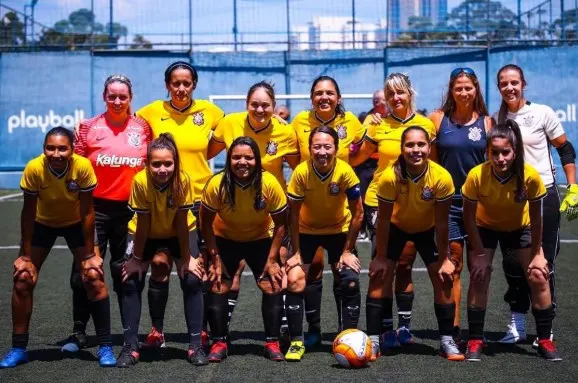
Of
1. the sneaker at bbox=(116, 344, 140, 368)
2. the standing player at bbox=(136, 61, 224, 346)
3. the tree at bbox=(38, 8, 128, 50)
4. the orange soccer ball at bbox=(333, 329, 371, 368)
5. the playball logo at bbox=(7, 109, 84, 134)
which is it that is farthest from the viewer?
the tree at bbox=(38, 8, 128, 50)

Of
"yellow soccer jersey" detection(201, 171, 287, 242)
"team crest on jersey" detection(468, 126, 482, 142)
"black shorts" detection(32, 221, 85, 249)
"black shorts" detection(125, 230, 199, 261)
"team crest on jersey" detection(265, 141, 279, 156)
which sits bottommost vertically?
"black shorts" detection(125, 230, 199, 261)

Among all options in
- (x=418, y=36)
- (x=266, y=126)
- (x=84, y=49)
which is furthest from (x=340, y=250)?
(x=84, y=49)

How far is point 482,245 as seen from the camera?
22.2 ft

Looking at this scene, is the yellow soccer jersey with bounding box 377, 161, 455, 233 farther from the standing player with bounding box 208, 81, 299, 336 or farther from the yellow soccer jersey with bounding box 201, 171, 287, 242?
the standing player with bounding box 208, 81, 299, 336

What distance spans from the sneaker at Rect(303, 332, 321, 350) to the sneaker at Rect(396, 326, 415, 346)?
59cm

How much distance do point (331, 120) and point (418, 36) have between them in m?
17.9

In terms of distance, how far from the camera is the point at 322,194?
22.4 ft

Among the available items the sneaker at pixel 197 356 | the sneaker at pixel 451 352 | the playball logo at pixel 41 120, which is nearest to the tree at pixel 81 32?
the playball logo at pixel 41 120

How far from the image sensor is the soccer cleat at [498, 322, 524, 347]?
7.17 m

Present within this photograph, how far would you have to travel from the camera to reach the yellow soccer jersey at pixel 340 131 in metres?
7.29

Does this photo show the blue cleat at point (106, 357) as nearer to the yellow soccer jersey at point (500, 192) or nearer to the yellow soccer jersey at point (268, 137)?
the yellow soccer jersey at point (268, 137)

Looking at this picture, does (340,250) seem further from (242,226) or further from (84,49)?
(84,49)

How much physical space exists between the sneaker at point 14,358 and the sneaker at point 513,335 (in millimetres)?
3464

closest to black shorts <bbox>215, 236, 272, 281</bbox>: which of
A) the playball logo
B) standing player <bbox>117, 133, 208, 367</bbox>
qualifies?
standing player <bbox>117, 133, 208, 367</bbox>
